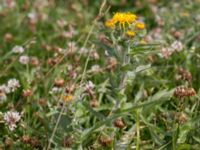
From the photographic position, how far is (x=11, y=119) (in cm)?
208

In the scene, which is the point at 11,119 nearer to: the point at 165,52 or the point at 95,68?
the point at 95,68

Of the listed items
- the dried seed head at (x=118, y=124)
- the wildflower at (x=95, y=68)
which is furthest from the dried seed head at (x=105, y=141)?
the wildflower at (x=95, y=68)

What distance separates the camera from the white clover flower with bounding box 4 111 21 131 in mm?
2071

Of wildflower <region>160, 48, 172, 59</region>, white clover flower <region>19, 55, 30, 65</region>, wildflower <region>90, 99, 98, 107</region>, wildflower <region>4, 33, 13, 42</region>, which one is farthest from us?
wildflower <region>4, 33, 13, 42</region>

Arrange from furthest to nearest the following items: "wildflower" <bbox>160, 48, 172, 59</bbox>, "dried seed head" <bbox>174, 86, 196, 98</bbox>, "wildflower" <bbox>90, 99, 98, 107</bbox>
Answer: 1. "wildflower" <bbox>160, 48, 172, 59</bbox>
2. "wildflower" <bbox>90, 99, 98, 107</bbox>
3. "dried seed head" <bbox>174, 86, 196, 98</bbox>

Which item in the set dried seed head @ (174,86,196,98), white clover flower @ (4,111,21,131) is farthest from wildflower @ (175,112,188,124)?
white clover flower @ (4,111,21,131)

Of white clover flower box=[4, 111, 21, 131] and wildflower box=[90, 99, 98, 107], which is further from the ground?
white clover flower box=[4, 111, 21, 131]

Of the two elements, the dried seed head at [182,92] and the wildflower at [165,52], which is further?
the wildflower at [165,52]

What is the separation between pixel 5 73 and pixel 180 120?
1.10 m

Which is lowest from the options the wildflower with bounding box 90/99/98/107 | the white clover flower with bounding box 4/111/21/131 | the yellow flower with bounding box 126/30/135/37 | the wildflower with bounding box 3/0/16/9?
the wildflower with bounding box 90/99/98/107

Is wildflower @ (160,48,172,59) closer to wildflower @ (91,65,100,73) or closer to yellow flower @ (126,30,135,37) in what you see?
wildflower @ (91,65,100,73)

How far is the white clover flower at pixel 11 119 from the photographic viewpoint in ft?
6.79

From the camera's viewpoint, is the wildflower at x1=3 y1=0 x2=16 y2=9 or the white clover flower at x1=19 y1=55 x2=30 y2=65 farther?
the wildflower at x1=3 y1=0 x2=16 y2=9

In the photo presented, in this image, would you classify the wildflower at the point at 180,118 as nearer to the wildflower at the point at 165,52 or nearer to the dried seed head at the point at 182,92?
the dried seed head at the point at 182,92
